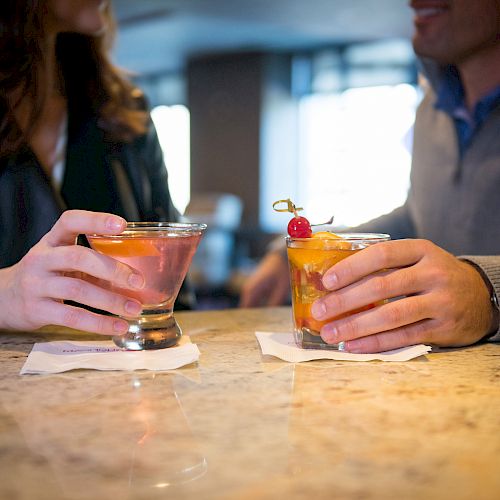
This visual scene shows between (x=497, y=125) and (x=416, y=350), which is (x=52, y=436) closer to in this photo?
(x=416, y=350)

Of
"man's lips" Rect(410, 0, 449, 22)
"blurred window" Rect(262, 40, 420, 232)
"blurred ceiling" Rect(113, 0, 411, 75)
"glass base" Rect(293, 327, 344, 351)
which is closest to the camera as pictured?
"glass base" Rect(293, 327, 344, 351)

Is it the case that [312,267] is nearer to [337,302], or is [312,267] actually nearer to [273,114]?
[337,302]

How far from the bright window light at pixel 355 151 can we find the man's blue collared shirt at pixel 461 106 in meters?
6.00

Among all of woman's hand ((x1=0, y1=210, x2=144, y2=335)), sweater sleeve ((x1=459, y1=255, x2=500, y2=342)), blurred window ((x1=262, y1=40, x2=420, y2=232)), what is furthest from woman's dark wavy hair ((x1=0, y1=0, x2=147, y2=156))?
blurred window ((x1=262, y1=40, x2=420, y2=232))

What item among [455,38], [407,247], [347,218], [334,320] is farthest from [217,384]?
[347,218]

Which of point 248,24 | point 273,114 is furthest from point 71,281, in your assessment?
point 273,114

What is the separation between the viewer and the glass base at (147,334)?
3.32 ft

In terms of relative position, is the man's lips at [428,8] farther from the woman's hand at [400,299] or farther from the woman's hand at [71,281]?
the woman's hand at [71,281]

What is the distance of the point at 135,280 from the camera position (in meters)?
0.94

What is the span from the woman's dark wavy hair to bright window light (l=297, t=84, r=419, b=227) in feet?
20.4

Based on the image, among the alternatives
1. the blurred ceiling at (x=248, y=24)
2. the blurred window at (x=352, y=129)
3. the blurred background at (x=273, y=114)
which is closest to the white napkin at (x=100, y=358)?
the blurred ceiling at (x=248, y=24)

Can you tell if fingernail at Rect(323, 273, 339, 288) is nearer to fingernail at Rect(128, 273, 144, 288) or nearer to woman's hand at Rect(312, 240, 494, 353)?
woman's hand at Rect(312, 240, 494, 353)

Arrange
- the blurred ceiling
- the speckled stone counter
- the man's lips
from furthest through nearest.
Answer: the blurred ceiling → the man's lips → the speckled stone counter

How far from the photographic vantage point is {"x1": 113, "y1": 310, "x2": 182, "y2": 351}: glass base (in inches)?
39.8
